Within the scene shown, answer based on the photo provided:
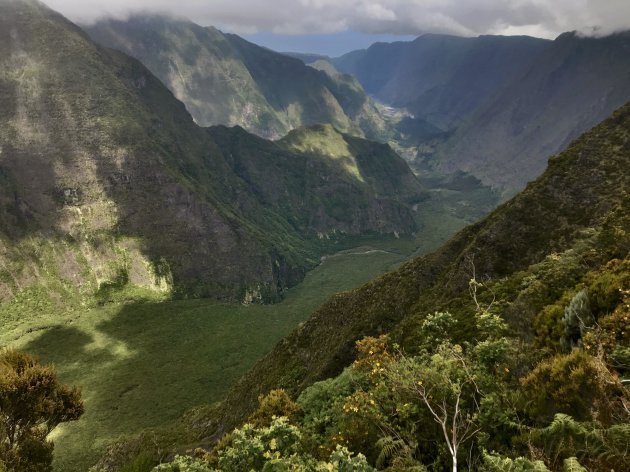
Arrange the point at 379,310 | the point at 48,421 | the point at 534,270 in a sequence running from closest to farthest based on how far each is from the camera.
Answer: the point at 534,270
the point at 48,421
the point at 379,310

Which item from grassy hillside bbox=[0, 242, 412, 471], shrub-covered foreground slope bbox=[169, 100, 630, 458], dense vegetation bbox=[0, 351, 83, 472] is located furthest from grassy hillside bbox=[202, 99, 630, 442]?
grassy hillside bbox=[0, 242, 412, 471]

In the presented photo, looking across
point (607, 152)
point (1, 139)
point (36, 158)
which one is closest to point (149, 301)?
point (36, 158)

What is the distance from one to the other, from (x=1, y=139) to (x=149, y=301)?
326 ft

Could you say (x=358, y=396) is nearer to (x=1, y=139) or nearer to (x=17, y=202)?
(x=17, y=202)

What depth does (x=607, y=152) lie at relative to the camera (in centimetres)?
6053

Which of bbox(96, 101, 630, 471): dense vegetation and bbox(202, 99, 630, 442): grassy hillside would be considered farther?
bbox(202, 99, 630, 442): grassy hillside

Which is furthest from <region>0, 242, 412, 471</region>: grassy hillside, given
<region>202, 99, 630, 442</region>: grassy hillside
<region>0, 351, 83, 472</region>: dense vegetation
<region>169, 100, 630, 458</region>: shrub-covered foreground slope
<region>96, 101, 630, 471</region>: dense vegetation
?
<region>96, 101, 630, 471</region>: dense vegetation

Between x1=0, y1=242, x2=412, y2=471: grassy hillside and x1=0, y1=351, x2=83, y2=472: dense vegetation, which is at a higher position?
x1=0, y1=351, x2=83, y2=472: dense vegetation

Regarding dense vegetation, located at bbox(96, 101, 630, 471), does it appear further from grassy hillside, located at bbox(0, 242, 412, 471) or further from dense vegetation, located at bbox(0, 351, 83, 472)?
grassy hillside, located at bbox(0, 242, 412, 471)

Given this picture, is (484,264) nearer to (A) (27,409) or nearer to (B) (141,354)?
(A) (27,409)

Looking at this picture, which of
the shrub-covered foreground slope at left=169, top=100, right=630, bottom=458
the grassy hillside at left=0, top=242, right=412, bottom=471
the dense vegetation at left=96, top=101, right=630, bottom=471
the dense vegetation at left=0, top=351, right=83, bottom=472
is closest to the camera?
the dense vegetation at left=96, top=101, right=630, bottom=471

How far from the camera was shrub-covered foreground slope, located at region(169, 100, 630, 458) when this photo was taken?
3991cm

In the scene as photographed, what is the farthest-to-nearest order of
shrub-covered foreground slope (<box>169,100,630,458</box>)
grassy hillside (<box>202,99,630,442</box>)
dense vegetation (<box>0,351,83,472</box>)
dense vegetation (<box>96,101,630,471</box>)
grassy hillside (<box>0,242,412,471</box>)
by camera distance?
1. grassy hillside (<box>0,242,412,471</box>)
2. grassy hillside (<box>202,99,630,442</box>)
3. dense vegetation (<box>0,351,83,472</box>)
4. shrub-covered foreground slope (<box>169,100,630,458</box>)
5. dense vegetation (<box>96,101,630,471</box>)

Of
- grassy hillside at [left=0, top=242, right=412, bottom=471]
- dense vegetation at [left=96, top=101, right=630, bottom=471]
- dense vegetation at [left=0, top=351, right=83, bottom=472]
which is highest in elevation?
dense vegetation at [left=96, top=101, right=630, bottom=471]
